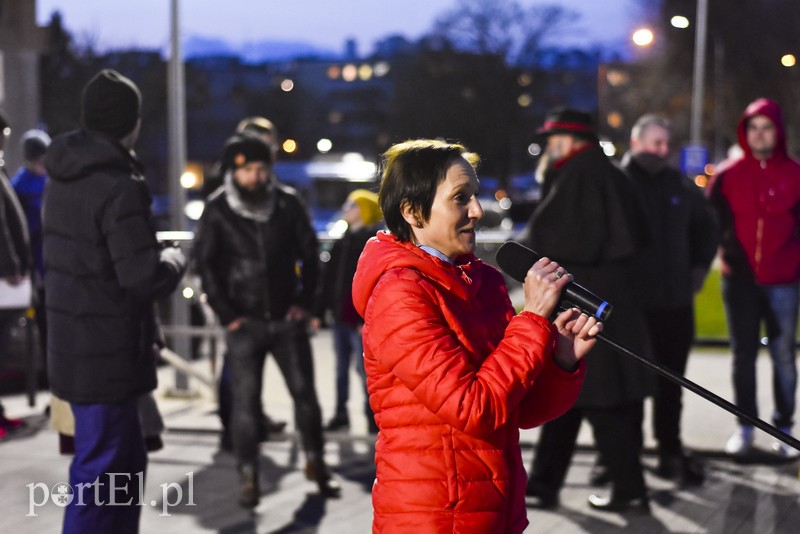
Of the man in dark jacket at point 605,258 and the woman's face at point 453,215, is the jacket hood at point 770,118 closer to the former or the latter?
the man in dark jacket at point 605,258

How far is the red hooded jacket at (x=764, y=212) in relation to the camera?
765 centimetres

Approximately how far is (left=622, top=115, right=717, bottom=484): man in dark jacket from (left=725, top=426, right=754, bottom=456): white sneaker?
1.71 feet

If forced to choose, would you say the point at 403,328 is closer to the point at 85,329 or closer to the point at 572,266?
the point at 85,329

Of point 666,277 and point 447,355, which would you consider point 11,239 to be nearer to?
point 666,277

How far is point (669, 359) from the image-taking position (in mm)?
7137

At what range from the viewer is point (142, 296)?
471 cm

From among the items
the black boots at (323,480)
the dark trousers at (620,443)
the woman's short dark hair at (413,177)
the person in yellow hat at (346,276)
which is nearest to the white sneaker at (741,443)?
the dark trousers at (620,443)

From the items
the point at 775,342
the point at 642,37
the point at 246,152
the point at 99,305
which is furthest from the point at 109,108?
the point at 642,37

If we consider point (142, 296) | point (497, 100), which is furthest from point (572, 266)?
point (497, 100)

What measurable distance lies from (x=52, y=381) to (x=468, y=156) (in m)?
2.40

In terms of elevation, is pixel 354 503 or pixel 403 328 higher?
pixel 403 328

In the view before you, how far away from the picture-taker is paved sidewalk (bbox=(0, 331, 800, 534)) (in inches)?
241

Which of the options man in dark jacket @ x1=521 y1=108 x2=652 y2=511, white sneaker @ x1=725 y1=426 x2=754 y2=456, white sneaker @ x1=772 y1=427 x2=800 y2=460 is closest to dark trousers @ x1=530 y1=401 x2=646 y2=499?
man in dark jacket @ x1=521 y1=108 x2=652 y2=511

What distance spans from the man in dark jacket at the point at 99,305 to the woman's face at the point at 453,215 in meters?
1.92
